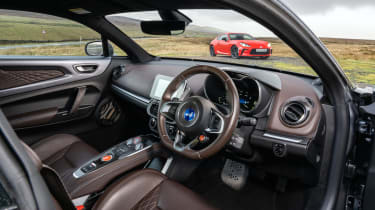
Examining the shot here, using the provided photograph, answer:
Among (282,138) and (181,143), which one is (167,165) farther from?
(282,138)

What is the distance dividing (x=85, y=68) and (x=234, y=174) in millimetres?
1959

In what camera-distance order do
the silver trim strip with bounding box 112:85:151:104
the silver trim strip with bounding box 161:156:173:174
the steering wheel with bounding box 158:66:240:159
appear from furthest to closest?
the silver trim strip with bounding box 112:85:151:104 → the silver trim strip with bounding box 161:156:173:174 → the steering wheel with bounding box 158:66:240:159

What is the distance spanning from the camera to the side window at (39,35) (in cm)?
243

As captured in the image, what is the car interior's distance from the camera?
5.43 ft

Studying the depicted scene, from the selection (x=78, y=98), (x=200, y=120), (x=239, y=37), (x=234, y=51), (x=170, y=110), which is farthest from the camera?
(x=78, y=98)

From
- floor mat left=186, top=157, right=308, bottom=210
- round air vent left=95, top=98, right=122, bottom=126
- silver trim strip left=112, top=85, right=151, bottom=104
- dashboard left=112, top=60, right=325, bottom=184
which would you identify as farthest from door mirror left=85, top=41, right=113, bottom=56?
floor mat left=186, top=157, right=308, bottom=210

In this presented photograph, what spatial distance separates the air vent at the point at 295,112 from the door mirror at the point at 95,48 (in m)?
2.24

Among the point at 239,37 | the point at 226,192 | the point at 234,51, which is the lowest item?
the point at 226,192

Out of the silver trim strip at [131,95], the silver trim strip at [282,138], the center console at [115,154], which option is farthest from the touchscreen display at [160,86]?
the silver trim strip at [282,138]

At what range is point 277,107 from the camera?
1816 millimetres

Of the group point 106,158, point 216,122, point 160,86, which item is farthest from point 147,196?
point 160,86

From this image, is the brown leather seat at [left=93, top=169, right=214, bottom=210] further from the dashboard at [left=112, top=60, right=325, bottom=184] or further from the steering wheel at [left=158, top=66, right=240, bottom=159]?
the dashboard at [left=112, top=60, right=325, bottom=184]

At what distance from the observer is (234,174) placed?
2477 millimetres

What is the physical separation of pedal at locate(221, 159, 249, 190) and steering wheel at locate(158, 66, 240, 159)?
0.84 metres
